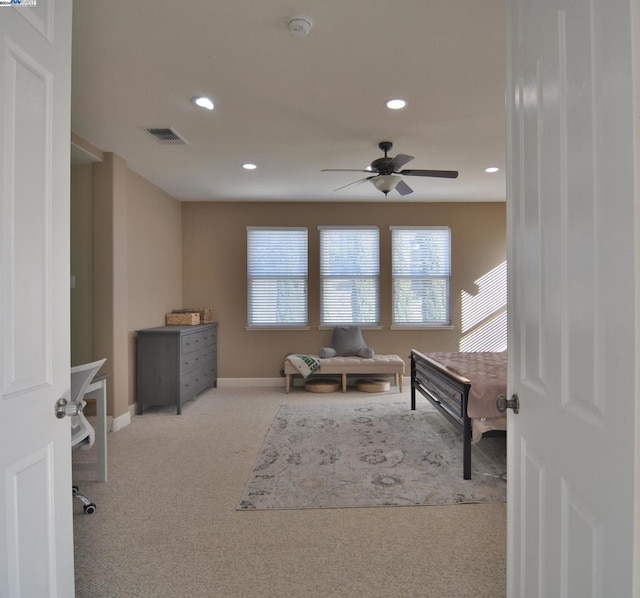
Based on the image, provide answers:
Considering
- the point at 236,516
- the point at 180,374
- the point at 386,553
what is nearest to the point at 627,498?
the point at 386,553

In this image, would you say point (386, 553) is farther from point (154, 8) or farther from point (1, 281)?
point (154, 8)

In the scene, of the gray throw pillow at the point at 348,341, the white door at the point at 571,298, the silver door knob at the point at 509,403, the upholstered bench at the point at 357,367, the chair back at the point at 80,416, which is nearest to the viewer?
the white door at the point at 571,298

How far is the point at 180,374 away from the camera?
4.72 meters

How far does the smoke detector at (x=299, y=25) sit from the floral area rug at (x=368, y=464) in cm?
284

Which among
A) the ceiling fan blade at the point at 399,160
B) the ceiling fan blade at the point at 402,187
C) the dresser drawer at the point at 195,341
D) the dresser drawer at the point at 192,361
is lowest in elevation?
the dresser drawer at the point at 192,361

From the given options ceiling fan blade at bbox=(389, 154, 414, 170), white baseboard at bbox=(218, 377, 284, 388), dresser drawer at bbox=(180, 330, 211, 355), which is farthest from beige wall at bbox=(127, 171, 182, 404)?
ceiling fan blade at bbox=(389, 154, 414, 170)

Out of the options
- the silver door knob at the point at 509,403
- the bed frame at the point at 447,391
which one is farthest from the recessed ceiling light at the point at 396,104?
the silver door knob at the point at 509,403

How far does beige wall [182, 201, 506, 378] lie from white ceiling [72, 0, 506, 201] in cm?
170

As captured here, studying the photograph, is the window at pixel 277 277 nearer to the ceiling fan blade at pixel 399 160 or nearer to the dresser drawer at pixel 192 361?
the dresser drawer at pixel 192 361

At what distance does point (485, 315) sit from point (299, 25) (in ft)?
17.5

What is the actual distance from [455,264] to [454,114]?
11.2 feet

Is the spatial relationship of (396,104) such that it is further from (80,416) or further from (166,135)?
(80,416)

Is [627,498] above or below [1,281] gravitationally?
below

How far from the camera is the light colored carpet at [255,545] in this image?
186 cm
